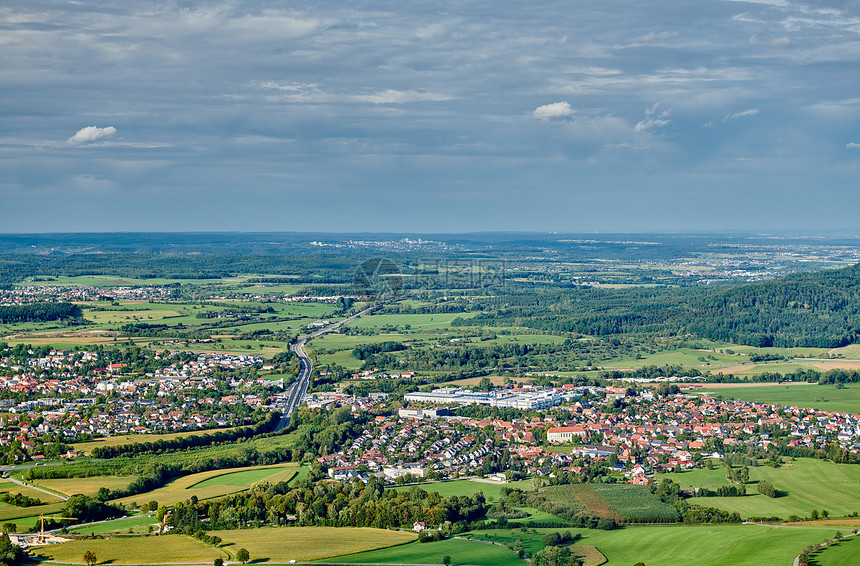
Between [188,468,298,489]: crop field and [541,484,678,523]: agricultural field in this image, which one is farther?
[188,468,298,489]: crop field

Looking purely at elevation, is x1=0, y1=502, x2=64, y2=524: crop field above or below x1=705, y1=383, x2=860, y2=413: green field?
above

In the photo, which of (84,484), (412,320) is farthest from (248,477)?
(412,320)

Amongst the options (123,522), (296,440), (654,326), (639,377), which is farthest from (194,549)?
(654,326)

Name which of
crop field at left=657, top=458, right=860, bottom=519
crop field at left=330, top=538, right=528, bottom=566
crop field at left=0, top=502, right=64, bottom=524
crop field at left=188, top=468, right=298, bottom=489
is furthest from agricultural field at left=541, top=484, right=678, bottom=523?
crop field at left=0, top=502, right=64, bottom=524

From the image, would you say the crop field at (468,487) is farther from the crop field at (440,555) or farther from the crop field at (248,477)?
the crop field at (440,555)

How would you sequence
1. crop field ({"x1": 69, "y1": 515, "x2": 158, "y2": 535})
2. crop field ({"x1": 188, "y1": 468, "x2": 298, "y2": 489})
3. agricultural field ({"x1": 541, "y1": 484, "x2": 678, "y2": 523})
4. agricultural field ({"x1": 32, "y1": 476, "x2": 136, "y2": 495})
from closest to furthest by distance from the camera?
crop field ({"x1": 69, "y1": 515, "x2": 158, "y2": 535}), agricultural field ({"x1": 541, "y1": 484, "x2": 678, "y2": 523}), agricultural field ({"x1": 32, "y1": 476, "x2": 136, "y2": 495}), crop field ({"x1": 188, "y1": 468, "x2": 298, "y2": 489})

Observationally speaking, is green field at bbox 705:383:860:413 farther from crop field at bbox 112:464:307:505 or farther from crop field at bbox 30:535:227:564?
crop field at bbox 30:535:227:564

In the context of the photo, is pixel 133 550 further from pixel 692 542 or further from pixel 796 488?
pixel 796 488
